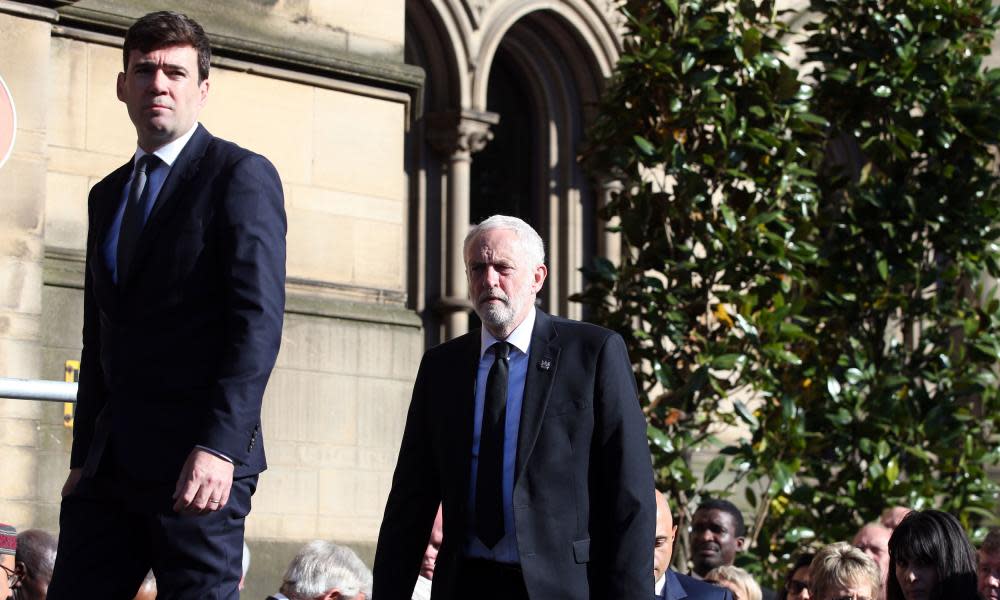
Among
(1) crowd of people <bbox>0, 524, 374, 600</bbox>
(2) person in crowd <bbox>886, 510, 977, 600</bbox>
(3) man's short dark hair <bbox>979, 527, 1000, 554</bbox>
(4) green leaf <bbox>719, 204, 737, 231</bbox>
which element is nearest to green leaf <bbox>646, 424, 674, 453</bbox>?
(4) green leaf <bbox>719, 204, 737, 231</bbox>

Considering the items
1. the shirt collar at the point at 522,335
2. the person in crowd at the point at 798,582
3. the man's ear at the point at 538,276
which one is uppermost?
the man's ear at the point at 538,276

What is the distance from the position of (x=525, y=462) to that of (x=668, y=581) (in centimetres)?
179

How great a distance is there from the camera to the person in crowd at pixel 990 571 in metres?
8.01

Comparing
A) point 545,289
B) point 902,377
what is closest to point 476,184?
point 545,289

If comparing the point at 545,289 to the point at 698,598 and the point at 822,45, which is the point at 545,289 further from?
the point at 698,598

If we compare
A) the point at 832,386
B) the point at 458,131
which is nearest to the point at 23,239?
the point at 832,386

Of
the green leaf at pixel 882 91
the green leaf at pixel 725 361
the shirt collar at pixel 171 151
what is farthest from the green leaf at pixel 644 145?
the shirt collar at pixel 171 151

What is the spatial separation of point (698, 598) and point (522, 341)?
181cm

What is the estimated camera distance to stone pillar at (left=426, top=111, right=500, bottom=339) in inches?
593

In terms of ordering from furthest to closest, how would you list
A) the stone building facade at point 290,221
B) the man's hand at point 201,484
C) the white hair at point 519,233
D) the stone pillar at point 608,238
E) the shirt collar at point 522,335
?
the stone pillar at point 608,238
the stone building facade at point 290,221
the shirt collar at point 522,335
the white hair at point 519,233
the man's hand at point 201,484

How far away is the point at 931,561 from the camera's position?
711 cm

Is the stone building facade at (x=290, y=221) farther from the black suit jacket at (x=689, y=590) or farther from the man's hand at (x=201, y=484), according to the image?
the man's hand at (x=201, y=484)

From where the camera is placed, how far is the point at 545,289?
16203mm

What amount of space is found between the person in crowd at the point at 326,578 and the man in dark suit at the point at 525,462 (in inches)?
73.1
